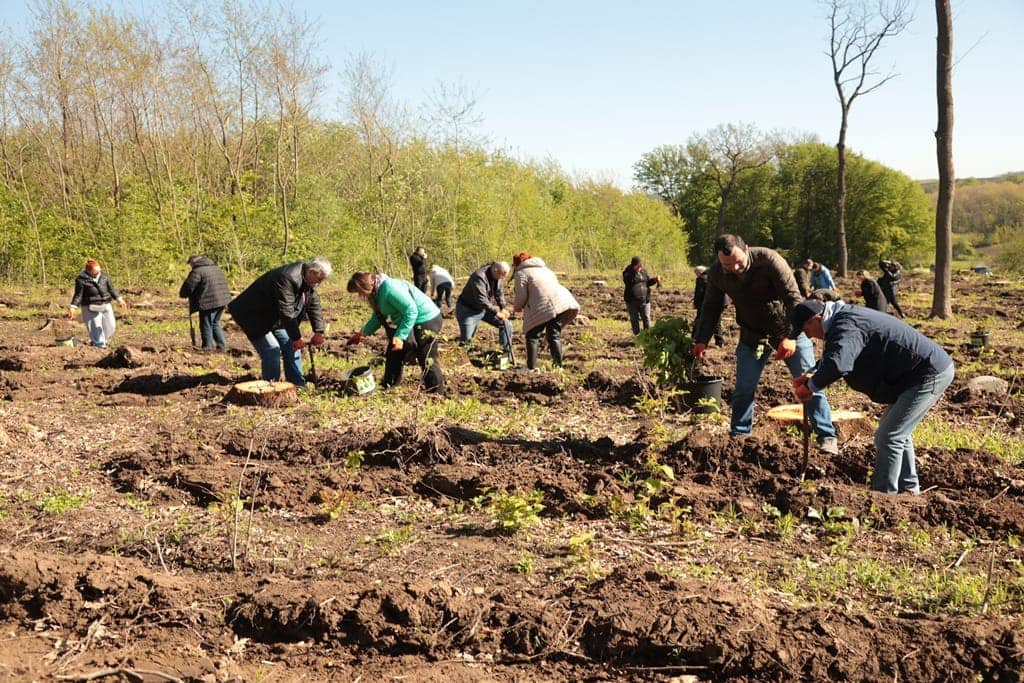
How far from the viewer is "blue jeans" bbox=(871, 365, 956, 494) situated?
495 centimetres

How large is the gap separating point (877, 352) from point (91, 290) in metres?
11.2

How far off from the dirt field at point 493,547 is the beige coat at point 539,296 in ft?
4.71

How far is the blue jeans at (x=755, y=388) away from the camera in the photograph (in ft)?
20.8

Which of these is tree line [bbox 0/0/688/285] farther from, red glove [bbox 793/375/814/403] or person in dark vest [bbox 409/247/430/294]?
red glove [bbox 793/375/814/403]

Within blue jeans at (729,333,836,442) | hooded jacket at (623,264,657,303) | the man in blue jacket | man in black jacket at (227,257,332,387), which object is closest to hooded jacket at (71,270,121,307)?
man in black jacket at (227,257,332,387)

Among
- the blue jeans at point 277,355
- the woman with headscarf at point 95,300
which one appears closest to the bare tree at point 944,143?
the blue jeans at point 277,355

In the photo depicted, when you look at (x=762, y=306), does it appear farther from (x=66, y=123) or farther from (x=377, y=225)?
(x=66, y=123)

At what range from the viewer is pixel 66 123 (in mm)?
25359

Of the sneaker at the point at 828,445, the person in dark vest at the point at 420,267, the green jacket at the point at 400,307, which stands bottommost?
the sneaker at the point at 828,445

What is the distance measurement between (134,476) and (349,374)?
3.54 m

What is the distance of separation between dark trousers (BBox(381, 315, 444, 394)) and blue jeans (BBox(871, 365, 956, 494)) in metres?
4.62

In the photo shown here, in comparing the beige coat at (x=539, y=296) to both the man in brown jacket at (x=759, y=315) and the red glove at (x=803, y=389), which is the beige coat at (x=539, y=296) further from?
the red glove at (x=803, y=389)

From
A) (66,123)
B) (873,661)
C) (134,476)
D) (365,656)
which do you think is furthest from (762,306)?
(66,123)

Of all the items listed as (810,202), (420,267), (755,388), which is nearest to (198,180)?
(420,267)
